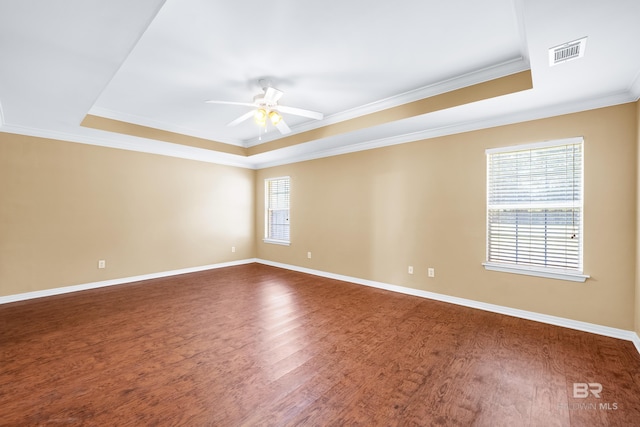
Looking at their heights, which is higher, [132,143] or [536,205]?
[132,143]

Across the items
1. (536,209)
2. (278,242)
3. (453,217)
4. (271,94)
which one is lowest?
(278,242)

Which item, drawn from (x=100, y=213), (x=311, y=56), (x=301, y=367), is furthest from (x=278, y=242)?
(x=311, y=56)

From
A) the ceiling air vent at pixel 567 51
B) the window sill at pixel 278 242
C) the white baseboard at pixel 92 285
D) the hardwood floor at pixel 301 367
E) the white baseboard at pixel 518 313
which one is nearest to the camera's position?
the hardwood floor at pixel 301 367

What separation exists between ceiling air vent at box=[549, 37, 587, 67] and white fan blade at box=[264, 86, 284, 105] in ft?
7.71

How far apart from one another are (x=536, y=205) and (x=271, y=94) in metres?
3.29

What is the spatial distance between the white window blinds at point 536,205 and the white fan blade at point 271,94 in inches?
106

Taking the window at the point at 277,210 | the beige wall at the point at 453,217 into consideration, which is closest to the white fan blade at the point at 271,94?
the beige wall at the point at 453,217

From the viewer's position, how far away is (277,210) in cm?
641

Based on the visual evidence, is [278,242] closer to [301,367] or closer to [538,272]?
[301,367]

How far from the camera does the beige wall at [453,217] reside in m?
2.72

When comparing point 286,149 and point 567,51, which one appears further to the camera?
point 286,149

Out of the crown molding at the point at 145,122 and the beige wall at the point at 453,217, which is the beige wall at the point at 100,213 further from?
the beige wall at the point at 453,217

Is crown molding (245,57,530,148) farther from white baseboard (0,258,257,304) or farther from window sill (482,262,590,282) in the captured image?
white baseboard (0,258,257,304)

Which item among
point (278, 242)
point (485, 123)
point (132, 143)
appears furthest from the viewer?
point (278, 242)
